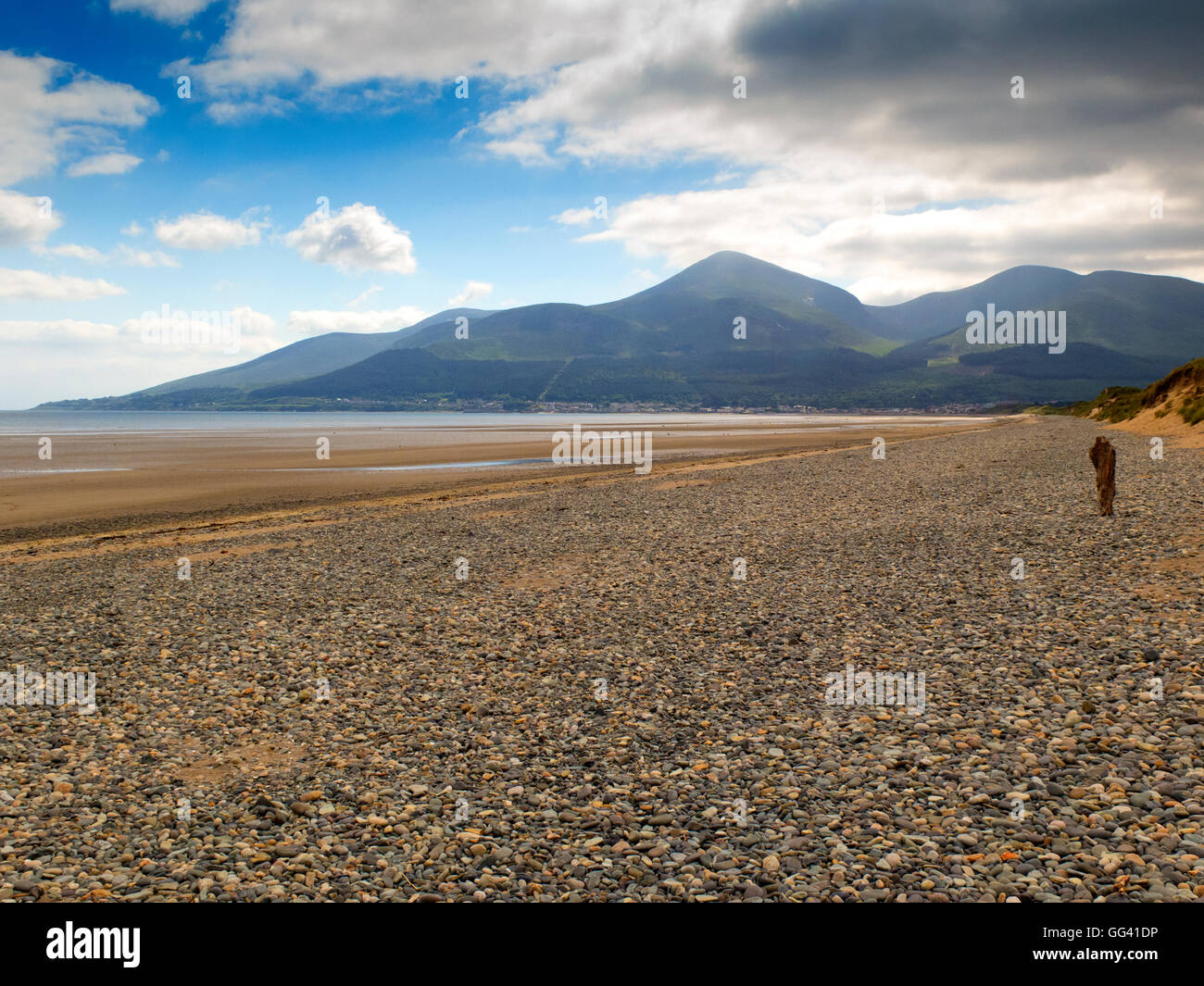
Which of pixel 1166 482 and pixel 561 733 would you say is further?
pixel 1166 482

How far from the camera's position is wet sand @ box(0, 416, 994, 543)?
105 feet

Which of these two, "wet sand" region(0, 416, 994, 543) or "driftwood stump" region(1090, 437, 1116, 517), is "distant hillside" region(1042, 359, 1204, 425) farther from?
"driftwood stump" region(1090, 437, 1116, 517)

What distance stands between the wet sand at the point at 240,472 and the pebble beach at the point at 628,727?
44.9 feet

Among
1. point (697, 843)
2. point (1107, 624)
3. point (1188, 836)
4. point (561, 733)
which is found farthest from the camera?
point (1107, 624)

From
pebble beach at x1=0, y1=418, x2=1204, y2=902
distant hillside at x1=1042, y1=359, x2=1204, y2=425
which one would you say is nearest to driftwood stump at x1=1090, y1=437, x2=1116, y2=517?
pebble beach at x1=0, y1=418, x2=1204, y2=902

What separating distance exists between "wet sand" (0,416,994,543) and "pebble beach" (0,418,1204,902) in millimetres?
13674

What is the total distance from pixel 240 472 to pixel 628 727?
44519 mm

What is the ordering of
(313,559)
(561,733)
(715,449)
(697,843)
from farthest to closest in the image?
1. (715,449)
2. (313,559)
3. (561,733)
4. (697,843)

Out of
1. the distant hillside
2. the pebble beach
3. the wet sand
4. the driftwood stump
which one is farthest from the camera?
the distant hillside

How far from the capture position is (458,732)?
29.5 feet

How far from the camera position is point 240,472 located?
46875 millimetres
